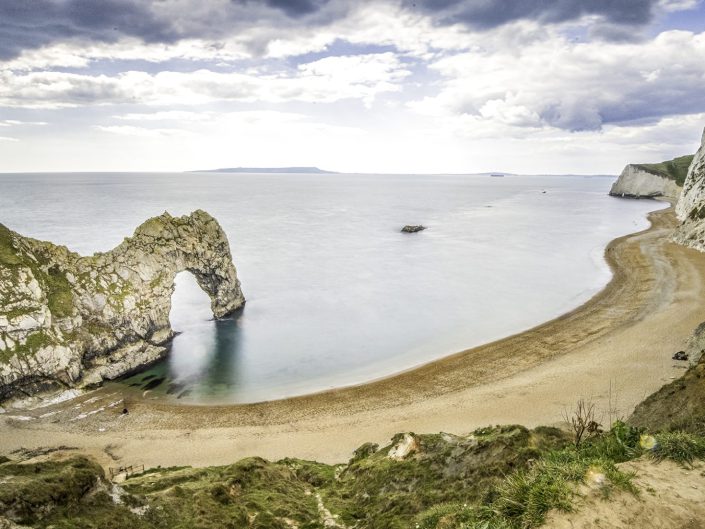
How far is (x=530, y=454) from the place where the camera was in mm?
13000

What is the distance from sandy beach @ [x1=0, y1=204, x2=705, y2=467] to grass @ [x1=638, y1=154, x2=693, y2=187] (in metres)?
151

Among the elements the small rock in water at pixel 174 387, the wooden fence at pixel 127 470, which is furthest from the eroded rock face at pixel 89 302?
the wooden fence at pixel 127 470

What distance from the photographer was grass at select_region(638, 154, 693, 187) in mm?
160250

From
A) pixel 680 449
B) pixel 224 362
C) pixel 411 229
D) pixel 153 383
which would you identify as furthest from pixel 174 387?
pixel 411 229

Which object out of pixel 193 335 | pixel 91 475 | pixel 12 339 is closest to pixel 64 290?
pixel 12 339

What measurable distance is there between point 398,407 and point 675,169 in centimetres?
18711

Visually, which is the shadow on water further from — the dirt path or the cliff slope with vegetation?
the cliff slope with vegetation

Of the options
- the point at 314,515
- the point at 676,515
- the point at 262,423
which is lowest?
the point at 262,423

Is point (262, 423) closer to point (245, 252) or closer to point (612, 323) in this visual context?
point (612, 323)

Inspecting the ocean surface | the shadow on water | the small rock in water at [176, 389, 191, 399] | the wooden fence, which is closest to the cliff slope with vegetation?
the ocean surface

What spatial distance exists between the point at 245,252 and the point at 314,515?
7441 cm

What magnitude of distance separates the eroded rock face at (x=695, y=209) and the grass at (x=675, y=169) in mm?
73953

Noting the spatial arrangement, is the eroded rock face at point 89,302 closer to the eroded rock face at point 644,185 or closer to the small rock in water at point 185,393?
the small rock in water at point 185,393

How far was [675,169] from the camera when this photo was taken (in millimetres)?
166625
